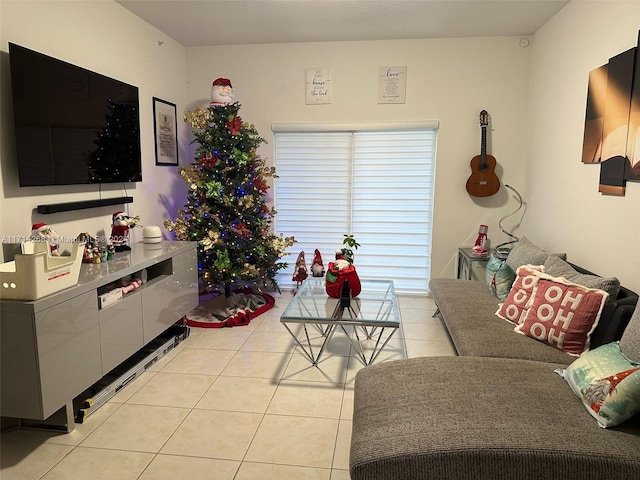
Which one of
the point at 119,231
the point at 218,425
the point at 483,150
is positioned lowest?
the point at 218,425

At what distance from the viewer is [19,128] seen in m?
2.31

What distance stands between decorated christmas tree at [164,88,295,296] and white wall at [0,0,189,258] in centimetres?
37

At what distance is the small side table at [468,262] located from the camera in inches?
150

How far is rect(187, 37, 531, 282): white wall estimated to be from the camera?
13.3ft

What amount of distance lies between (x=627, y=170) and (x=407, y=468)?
204 cm

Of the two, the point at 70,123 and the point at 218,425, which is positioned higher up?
the point at 70,123

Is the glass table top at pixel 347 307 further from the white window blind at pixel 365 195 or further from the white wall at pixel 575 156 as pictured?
the white wall at pixel 575 156

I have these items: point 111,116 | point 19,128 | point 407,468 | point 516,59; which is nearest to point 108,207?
point 111,116

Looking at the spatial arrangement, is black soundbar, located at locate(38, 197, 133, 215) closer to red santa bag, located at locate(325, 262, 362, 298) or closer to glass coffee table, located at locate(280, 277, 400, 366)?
glass coffee table, located at locate(280, 277, 400, 366)

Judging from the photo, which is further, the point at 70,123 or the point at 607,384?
the point at 70,123

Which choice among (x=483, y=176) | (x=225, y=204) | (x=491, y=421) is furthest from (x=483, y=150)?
(x=491, y=421)

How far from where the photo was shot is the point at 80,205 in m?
2.81

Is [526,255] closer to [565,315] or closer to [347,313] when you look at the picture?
[565,315]

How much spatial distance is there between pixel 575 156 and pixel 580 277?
113cm
